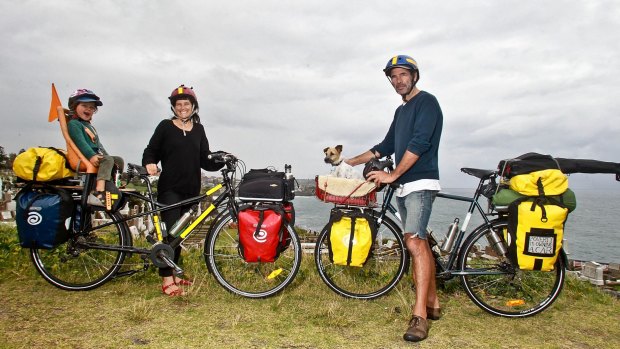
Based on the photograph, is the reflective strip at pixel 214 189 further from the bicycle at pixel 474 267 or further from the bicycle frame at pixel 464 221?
the bicycle frame at pixel 464 221

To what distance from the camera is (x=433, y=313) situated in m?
3.98

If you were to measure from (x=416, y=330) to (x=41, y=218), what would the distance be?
4097 millimetres

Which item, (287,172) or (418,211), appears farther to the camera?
(287,172)

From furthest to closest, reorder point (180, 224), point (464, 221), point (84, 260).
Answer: point (84, 260), point (180, 224), point (464, 221)

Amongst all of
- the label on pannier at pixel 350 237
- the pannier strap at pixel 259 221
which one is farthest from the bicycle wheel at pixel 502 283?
the pannier strap at pixel 259 221

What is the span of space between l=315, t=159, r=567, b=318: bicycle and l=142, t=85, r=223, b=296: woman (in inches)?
69.4

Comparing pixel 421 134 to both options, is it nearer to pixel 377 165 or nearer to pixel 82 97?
pixel 377 165

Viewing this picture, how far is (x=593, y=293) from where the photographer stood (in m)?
5.02

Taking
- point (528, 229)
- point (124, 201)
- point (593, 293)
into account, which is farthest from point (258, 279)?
point (593, 293)

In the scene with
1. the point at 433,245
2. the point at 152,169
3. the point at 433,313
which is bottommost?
the point at 433,313

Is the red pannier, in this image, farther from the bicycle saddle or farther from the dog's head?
the bicycle saddle

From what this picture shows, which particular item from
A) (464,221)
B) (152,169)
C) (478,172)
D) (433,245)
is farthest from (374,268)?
(152,169)

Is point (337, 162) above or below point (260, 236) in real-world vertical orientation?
above

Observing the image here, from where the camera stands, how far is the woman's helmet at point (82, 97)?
183 inches
